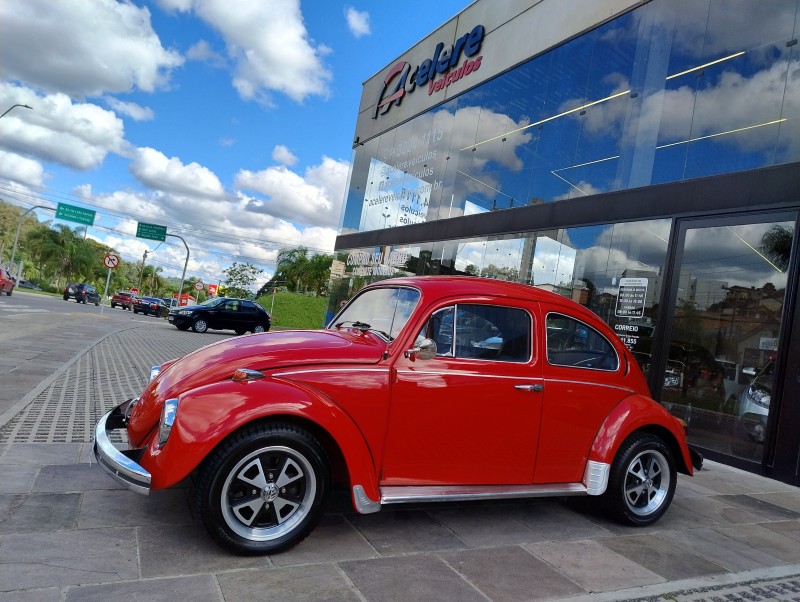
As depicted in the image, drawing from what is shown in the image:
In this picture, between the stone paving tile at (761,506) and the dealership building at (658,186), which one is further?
the dealership building at (658,186)

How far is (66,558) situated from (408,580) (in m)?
1.75

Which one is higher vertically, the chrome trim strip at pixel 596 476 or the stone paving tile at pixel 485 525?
the chrome trim strip at pixel 596 476

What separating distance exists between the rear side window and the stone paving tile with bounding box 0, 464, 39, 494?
144 inches

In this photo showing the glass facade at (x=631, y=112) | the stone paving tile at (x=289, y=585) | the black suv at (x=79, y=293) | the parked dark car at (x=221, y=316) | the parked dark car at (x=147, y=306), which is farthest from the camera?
the black suv at (x=79, y=293)

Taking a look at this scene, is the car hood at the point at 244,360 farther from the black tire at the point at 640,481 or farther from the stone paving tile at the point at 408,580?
the black tire at the point at 640,481

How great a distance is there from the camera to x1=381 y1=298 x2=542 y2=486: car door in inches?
136

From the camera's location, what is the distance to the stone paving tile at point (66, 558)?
257 centimetres

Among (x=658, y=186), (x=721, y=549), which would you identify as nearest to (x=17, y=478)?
(x=721, y=549)

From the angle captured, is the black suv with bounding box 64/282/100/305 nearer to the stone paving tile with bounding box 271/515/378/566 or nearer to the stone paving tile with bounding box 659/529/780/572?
the stone paving tile with bounding box 271/515/378/566

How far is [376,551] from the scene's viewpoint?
3.33m

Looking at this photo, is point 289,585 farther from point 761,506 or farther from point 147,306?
point 147,306

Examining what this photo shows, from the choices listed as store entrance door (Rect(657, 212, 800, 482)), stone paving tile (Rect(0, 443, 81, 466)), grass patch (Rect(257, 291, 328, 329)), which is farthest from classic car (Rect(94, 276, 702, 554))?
grass patch (Rect(257, 291, 328, 329))

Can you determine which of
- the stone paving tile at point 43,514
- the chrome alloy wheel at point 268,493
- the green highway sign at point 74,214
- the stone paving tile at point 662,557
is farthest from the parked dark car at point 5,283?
the stone paving tile at point 662,557

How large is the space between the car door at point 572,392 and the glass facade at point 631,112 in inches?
190
